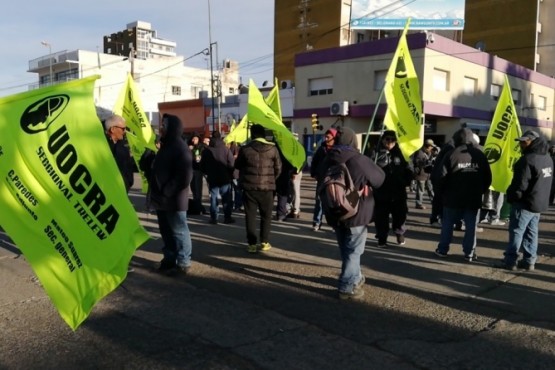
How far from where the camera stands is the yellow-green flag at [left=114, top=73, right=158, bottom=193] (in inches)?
321

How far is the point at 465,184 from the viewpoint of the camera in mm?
6672

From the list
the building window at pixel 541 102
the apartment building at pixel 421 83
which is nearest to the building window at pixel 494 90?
the apartment building at pixel 421 83

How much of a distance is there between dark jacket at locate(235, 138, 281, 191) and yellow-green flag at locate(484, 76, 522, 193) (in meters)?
3.66

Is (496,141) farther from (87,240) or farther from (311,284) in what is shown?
(87,240)

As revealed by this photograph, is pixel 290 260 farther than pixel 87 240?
Yes

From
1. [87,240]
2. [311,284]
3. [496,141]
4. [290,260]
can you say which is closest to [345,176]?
[311,284]

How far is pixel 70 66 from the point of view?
61.4 metres

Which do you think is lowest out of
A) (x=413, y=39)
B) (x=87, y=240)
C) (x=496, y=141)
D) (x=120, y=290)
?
(x=120, y=290)

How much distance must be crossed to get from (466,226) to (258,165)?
2939mm

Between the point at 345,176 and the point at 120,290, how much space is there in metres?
2.67

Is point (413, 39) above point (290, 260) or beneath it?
above

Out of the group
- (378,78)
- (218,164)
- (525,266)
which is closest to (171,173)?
(218,164)

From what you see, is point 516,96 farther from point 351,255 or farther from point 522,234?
point 351,255

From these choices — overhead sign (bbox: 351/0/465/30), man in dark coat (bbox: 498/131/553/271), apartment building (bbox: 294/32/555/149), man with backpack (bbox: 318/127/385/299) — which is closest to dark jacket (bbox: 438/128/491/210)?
man in dark coat (bbox: 498/131/553/271)
